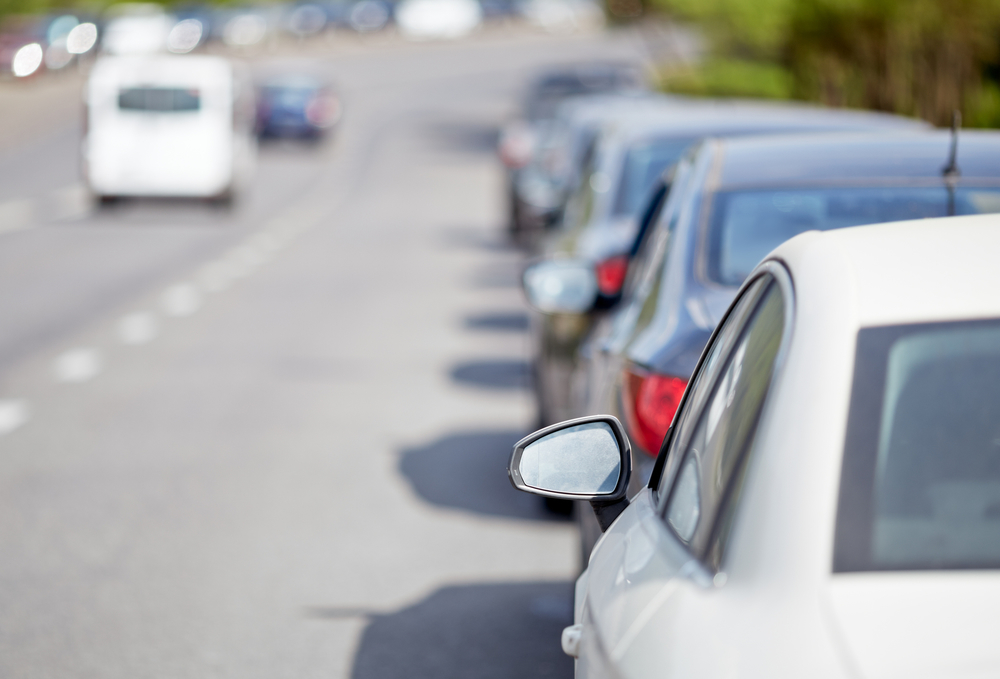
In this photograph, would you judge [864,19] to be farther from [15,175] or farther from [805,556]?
[805,556]

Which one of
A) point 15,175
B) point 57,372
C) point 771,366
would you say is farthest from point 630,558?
point 15,175

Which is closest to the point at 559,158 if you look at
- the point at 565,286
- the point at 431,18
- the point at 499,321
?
the point at 499,321

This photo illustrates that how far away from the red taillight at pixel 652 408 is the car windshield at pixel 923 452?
6.14 ft

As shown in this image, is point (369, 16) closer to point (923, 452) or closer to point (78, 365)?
point (78, 365)

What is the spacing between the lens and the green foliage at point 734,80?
98.6ft

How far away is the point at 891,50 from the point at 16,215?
12.9 metres

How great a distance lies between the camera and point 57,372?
11047 millimetres

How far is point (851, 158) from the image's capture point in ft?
16.1

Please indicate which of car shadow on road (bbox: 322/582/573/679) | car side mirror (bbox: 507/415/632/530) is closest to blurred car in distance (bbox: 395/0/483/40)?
car shadow on road (bbox: 322/582/573/679)

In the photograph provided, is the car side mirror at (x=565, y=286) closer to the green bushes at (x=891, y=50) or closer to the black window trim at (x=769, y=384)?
the black window trim at (x=769, y=384)

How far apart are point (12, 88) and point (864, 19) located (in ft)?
102

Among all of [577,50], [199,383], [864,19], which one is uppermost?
[864,19]

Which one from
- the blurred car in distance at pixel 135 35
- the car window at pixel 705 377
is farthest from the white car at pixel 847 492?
the blurred car in distance at pixel 135 35

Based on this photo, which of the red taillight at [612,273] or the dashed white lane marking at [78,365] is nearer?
the red taillight at [612,273]
